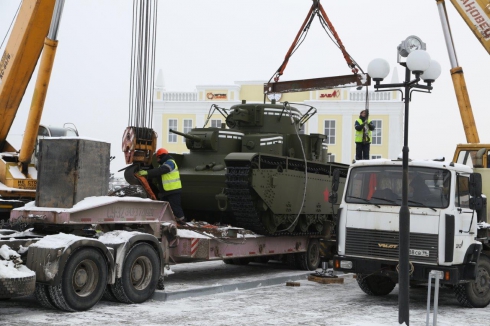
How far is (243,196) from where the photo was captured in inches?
585

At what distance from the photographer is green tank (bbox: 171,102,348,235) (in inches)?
591

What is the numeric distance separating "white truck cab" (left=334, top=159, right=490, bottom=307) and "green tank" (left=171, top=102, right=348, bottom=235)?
2.48 meters

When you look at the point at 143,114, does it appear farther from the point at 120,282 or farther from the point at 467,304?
the point at 467,304

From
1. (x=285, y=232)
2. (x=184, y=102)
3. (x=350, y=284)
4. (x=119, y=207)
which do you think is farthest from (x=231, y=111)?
(x=184, y=102)

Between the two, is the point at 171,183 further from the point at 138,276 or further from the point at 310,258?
the point at 310,258

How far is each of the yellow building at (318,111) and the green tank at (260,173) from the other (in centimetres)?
4175

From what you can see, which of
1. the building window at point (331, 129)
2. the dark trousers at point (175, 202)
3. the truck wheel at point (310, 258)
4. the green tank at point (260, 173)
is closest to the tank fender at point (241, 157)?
the green tank at point (260, 173)

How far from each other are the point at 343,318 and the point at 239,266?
22.9ft

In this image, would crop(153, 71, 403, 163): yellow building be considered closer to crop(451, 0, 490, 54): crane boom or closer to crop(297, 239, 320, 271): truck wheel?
crop(451, 0, 490, 54): crane boom

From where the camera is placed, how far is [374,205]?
41.7ft

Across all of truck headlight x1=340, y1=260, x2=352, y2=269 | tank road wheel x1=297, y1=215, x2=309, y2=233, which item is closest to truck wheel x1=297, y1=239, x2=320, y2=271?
tank road wheel x1=297, y1=215, x2=309, y2=233

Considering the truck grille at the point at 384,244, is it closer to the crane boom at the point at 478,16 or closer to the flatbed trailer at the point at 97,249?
the flatbed trailer at the point at 97,249

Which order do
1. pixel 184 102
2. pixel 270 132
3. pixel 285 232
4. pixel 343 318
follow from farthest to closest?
pixel 184 102, pixel 270 132, pixel 285 232, pixel 343 318

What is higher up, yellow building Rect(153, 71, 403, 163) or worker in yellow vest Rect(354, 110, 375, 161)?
yellow building Rect(153, 71, 403, 163)
